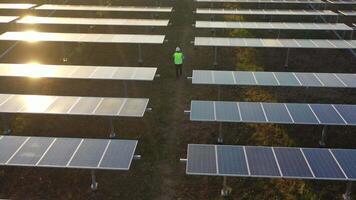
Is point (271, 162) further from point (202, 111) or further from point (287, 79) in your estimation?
point (287, 79)

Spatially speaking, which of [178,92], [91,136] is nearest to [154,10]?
[178,92]

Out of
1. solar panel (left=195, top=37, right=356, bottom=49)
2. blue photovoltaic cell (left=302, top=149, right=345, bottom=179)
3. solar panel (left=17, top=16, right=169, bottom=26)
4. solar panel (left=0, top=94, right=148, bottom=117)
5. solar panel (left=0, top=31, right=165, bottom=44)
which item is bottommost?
blue photovoltaic cell (left=302, top=149, right=345, bottom=179)

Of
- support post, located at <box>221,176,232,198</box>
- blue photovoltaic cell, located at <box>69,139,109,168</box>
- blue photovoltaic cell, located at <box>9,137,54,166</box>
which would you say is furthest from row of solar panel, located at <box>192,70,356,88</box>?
blue photovoltaic cell, located at <box>9,137,54,166</box>

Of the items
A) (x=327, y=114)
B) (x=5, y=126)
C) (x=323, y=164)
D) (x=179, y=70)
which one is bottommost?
(x=5, y=126)

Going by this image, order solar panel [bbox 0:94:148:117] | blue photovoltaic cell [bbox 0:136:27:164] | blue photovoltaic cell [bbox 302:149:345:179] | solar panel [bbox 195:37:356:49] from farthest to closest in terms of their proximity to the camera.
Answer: solar panel [bbox 195:37:356:49] → solar panel [bbox 0:94:148:117] → blue photovoltaic cell [bbox 0:136:27:164] → blue photovoltaic cell [bbox 302:149:345:179]

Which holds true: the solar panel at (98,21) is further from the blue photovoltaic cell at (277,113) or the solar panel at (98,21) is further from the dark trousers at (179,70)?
the blue photovoltaic cell at (277,113)

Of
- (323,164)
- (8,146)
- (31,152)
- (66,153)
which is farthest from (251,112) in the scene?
(8,146)

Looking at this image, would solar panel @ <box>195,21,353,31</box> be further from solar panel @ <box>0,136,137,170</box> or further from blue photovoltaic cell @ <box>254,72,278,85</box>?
solar panel @ <box>0,136,137,170</box>
